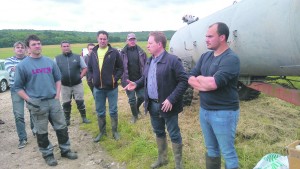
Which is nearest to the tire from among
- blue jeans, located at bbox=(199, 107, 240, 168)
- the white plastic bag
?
blue jeans, located at bbox=(199, 107, 240, 168)

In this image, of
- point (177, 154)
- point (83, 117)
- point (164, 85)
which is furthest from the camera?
point (83, 117)

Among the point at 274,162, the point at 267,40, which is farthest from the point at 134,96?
the point at 274,162

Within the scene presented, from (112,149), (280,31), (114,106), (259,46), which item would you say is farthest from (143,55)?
(280,31)

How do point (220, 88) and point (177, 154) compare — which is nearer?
point (220, 88)

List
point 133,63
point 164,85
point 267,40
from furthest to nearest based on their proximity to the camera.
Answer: point 133,63
point 267,40
point 164,85

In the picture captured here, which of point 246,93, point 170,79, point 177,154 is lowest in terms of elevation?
point 177,154

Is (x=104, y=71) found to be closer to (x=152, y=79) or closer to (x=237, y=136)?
(x=152, y=79)

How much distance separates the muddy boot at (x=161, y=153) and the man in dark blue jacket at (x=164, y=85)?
14.1 inches

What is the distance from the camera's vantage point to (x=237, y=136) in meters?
6.02

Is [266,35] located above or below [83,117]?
above

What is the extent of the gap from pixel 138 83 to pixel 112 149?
1.70 meters

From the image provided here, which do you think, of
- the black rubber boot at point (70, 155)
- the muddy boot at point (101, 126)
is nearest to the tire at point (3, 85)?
the muddy boot at point (101, 126)

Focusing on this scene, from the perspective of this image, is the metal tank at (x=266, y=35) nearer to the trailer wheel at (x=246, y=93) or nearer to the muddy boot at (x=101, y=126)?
the trailer wheel at (x=246, y=93)

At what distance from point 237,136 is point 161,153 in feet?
5.54
